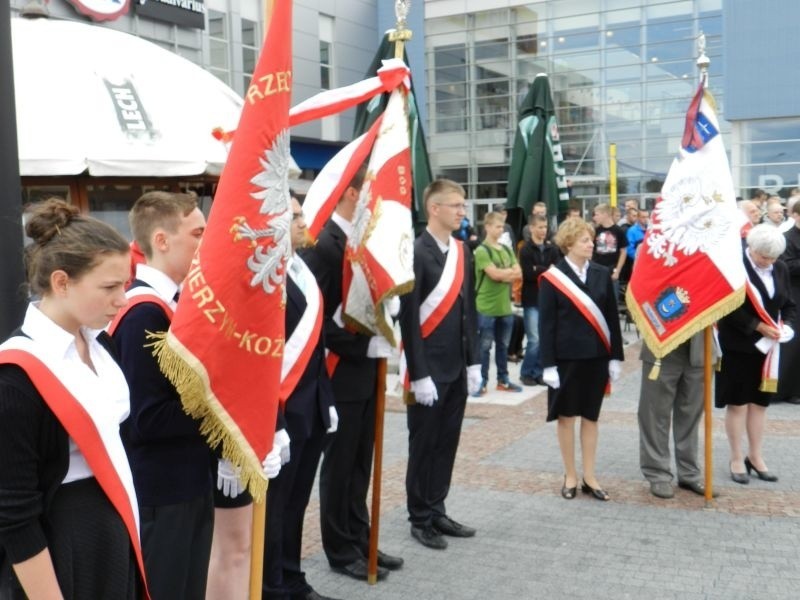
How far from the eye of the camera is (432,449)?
5.46 meters

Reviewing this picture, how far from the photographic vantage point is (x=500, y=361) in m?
10.3

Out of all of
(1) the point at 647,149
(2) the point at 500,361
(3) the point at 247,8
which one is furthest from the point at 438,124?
(2) the point at 500,361

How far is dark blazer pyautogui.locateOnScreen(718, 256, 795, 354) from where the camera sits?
6621mm

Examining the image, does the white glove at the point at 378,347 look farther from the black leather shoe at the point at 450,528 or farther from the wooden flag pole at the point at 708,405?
the wooden flag pole at the point at 708,405

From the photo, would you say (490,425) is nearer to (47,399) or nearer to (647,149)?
(47,399)

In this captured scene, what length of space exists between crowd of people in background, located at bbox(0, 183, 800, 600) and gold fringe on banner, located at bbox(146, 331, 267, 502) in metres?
0.07

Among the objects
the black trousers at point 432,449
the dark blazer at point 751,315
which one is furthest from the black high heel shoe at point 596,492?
the dark blazer at point 751,315

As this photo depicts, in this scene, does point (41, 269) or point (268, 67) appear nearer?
point (41, 269)

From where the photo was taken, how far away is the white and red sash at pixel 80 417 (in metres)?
2.28

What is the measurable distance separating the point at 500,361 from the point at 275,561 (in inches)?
259

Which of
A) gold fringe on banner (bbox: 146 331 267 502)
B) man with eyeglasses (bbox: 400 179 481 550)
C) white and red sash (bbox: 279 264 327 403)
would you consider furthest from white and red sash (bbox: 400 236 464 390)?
gold fringe on banner (bbox: 146 331 267 502)

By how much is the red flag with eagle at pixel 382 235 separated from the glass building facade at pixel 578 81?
85.8 ft

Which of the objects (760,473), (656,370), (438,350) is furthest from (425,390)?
(760,473)

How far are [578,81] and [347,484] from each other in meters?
28.8
